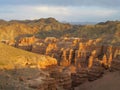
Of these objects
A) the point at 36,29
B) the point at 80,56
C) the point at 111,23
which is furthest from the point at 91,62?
the point at 36,29

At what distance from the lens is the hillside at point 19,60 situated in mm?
32722

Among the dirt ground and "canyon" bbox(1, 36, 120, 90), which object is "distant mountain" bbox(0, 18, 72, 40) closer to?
"canyon" bbox(1, 36, 120, 90)

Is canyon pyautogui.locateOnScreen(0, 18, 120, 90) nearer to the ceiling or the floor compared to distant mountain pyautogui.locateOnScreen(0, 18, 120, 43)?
nearer to the ceiling

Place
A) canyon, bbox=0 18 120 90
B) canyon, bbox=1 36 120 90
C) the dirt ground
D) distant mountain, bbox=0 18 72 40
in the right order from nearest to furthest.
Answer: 1. canyon, bbox=0 18 120 90
2. canyon, bbox=1 36 120 90
3. the dirt ground
4. distant mountain, bbox=0 18 72 40

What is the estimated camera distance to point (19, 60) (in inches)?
1400

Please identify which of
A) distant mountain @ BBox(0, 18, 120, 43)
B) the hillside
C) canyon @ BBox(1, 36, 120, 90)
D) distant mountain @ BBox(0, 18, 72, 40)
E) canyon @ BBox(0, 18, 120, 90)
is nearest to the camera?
canyon @ BBox(0, 18, 120, 90)

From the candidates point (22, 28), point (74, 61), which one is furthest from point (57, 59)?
point (22, 28)

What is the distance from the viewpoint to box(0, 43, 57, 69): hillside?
32.7 meters

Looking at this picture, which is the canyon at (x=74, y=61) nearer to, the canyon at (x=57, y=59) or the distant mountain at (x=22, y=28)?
the canyon at (x=57, y=59)

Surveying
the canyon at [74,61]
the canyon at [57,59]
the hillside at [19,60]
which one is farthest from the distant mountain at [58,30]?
the hillside at [19,60]

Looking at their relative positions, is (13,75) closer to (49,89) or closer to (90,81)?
(49,89)

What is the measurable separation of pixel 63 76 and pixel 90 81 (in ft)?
31.4

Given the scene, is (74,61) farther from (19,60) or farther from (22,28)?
(22,28)

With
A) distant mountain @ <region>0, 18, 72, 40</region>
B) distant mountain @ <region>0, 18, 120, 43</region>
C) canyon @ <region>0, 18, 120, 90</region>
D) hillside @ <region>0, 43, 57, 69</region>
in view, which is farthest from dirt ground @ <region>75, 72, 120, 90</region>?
distant mountain @ <region>0, 18, 72, 40</region>
